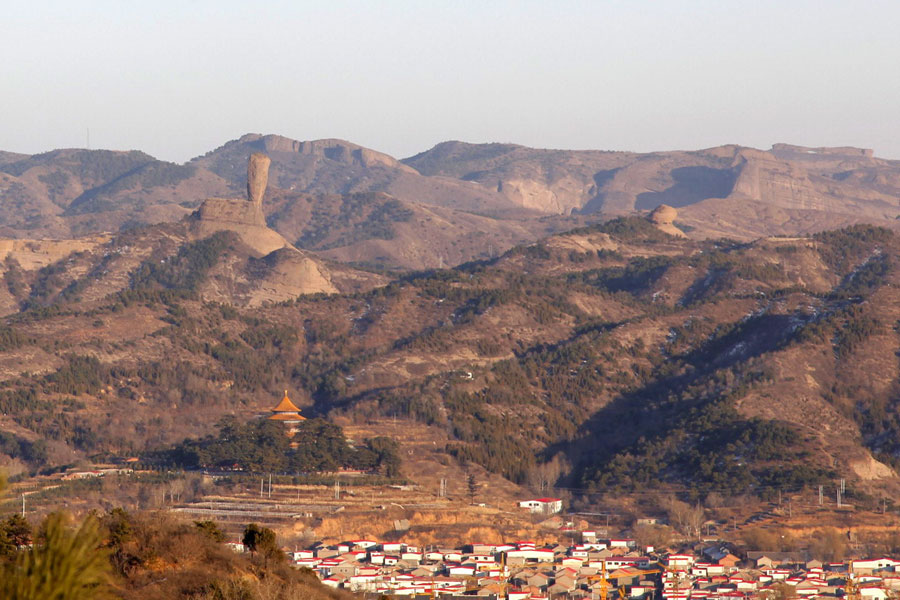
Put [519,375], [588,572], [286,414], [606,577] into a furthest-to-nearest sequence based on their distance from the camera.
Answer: [519,375] < [286,414] < [588,572] < [606,577]

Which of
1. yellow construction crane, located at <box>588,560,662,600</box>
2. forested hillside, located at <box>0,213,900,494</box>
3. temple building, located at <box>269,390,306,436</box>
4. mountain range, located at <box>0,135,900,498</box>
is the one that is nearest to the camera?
yellow construction crane, located at <box>588,560,662,600</box>

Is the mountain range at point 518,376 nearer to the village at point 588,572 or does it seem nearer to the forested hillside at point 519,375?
the forested hillside at point 519,375

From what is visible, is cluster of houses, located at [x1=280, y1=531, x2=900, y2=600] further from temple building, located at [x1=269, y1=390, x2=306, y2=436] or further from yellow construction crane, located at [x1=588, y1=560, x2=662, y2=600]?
temple building, located at [x1=269, y1=390, x2=306, y2=436]

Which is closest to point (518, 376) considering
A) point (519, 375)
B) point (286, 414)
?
point (519, 375)

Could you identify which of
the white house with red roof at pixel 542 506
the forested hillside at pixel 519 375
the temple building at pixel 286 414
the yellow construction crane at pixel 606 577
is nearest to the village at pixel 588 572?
the yellow construction crane at pixel 606 577

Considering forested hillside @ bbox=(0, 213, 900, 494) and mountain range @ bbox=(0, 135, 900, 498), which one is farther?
forested hillside @ bbox=(0, 213, 900, 494)

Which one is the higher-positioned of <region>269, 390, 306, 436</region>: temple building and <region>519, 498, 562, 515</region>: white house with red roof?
<region>269, 390, 306, 436</region>: temple building

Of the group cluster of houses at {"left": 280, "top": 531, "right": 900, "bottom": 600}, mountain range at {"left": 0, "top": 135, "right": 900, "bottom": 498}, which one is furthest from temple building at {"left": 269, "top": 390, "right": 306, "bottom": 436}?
cluster of houses at {"left": 280, "top": 531, "right": 900, "bottom": 600}

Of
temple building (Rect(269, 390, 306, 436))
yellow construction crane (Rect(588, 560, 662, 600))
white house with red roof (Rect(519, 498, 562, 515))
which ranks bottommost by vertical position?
yellow construction crane (Rect(588, 560, 662, 600))

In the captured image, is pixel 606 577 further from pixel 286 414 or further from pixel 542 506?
pixel 286 414
